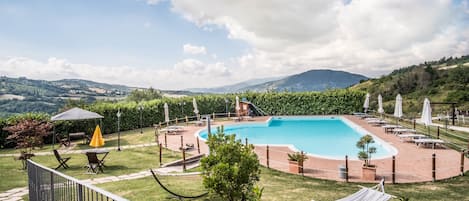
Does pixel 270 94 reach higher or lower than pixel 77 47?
lower

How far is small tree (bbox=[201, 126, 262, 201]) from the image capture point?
579cm

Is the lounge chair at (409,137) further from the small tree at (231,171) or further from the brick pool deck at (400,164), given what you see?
the small tree at (231,171)

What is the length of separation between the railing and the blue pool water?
11312 mm

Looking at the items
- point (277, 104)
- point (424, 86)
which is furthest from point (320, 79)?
point (277, 104)

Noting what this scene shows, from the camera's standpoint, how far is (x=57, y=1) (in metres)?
18.4

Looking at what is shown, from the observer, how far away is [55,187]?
192 inches

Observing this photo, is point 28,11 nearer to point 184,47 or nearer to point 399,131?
point 184,47

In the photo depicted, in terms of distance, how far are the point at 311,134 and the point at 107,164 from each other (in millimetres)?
13852

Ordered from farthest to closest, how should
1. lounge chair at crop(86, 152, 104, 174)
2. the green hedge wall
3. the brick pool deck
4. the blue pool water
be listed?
the green hedge wall → the blue pool water → lounge chair at crop(86, 152, 104, 174) → the brick pool deck

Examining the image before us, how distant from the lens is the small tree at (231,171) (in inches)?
228

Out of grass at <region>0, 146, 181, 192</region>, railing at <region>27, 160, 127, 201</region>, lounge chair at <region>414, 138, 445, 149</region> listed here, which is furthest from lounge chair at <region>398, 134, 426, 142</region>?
railing at <region>27, 160, 127, 201</region>

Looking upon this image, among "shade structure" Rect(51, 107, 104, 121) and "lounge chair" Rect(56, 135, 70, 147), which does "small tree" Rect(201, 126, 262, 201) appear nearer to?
"shade structure" Rect(51, 107, 104, 121)

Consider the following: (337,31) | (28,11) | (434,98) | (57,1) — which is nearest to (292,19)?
(337,31)

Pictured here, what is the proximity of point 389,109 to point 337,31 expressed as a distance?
961 centimetres
